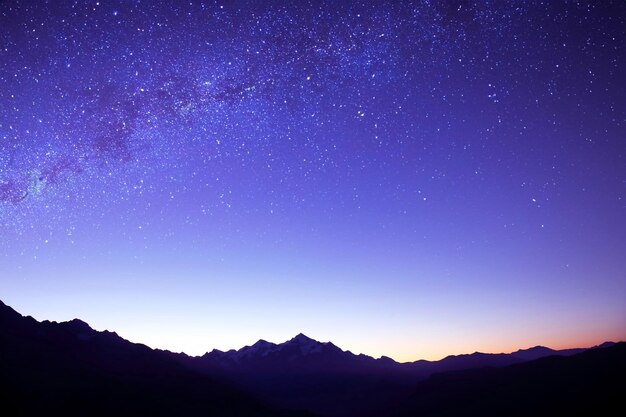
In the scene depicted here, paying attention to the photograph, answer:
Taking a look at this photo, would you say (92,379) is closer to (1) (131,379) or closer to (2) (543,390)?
(1) (131,379)

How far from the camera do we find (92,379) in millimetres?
83125

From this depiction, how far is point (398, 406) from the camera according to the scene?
519 feet

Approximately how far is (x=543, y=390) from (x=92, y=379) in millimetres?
113698

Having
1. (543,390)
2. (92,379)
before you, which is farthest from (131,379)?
(543,390)

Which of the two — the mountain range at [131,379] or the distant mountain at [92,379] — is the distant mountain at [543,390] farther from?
the distant mountain at [92,379]

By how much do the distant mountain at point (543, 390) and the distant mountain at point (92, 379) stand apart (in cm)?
5664

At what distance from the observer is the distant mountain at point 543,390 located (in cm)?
8056

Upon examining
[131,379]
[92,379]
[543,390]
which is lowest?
[543,390]

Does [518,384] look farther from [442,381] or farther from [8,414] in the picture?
[8,414]

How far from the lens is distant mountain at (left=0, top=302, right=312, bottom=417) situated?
69.4 meters

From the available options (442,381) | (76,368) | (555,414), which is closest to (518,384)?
(555,414)

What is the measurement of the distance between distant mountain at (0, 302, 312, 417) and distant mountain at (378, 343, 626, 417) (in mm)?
56644

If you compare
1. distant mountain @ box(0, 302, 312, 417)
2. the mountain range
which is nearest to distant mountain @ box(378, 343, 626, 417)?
the mountain range

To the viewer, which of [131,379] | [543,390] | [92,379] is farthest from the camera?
[131,379]
